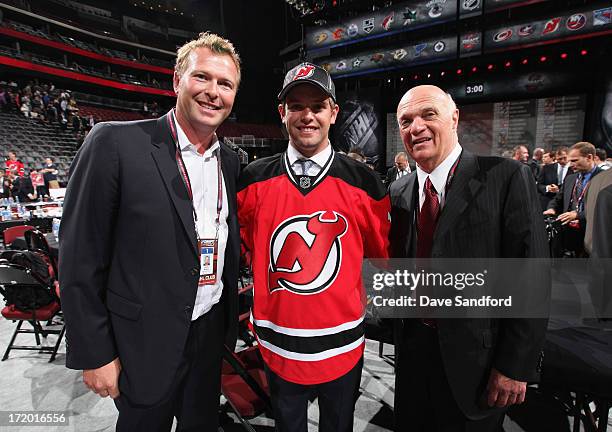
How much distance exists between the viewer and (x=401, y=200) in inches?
63.9

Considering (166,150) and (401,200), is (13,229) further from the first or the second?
(401,200)

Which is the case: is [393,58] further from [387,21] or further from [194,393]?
[194,393]

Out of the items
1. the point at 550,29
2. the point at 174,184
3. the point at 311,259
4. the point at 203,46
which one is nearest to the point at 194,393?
the point at 311,259

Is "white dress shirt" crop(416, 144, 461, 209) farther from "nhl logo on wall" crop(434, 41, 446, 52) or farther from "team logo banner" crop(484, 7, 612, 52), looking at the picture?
"nhl logo on wall" crop(434, 41, 446, 52)

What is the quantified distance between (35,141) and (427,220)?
19.1 metres

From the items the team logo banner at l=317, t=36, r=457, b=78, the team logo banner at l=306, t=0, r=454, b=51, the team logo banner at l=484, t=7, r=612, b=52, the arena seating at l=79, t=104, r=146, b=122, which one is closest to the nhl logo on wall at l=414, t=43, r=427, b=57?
the team logo banner at l=317, t=36, r=457, b=78

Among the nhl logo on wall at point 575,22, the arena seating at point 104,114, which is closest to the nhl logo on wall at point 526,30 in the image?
the nhl logo on wall at point 575,22

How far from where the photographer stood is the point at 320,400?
1.51 metres

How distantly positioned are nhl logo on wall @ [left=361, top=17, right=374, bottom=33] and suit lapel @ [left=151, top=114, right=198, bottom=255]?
1524 centimetres

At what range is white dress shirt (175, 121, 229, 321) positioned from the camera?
139 centimetres

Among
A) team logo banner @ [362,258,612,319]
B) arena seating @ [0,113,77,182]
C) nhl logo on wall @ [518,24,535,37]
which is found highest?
nhl logo on wall @ [518,24,535,37]

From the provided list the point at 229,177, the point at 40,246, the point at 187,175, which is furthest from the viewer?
the point at 40,246

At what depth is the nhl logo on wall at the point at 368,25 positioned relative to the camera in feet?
45.7

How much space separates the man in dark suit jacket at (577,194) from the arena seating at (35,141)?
1601cm
